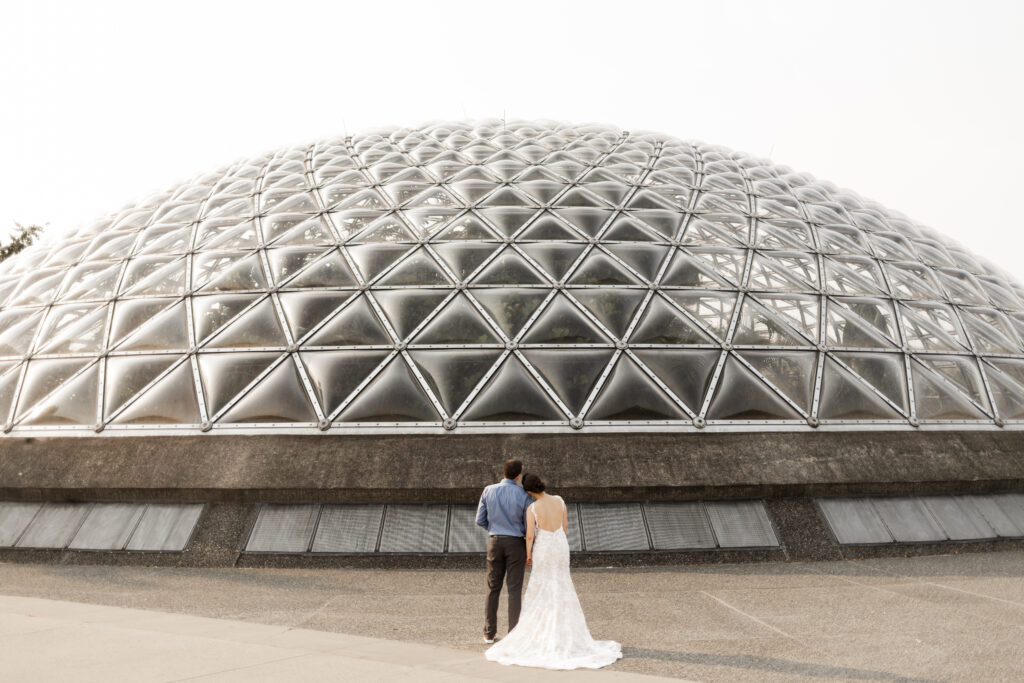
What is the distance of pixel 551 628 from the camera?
244 inches

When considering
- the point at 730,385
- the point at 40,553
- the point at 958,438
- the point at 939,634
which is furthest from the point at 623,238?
the point at 40,553

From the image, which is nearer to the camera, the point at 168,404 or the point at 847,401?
the point at 168,404

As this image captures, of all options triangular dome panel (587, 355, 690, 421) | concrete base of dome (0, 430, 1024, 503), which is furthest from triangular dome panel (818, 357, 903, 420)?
triangular dome panel (587, 355, 690, 421)

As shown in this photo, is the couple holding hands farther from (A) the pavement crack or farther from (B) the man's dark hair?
(A) the pavement crack

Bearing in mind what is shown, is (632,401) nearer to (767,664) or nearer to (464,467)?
(464,467)

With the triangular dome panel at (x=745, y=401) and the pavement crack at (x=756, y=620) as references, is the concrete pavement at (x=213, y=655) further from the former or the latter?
the triangular dome panel at (x=745, y=401)

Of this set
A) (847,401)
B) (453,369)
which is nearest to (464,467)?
(453,369)

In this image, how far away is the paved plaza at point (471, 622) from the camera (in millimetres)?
5383

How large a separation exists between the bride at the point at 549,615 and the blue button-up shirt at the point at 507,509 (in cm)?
13

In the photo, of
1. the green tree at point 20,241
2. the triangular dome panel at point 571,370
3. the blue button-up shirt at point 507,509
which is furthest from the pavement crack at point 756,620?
the green tree at point 20,241

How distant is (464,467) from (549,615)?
477 centimetres

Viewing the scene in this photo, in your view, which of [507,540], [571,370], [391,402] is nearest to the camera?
[507,540]

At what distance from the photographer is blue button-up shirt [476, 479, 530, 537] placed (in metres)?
6.86

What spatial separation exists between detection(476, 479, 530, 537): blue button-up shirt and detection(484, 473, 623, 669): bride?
0.13m
